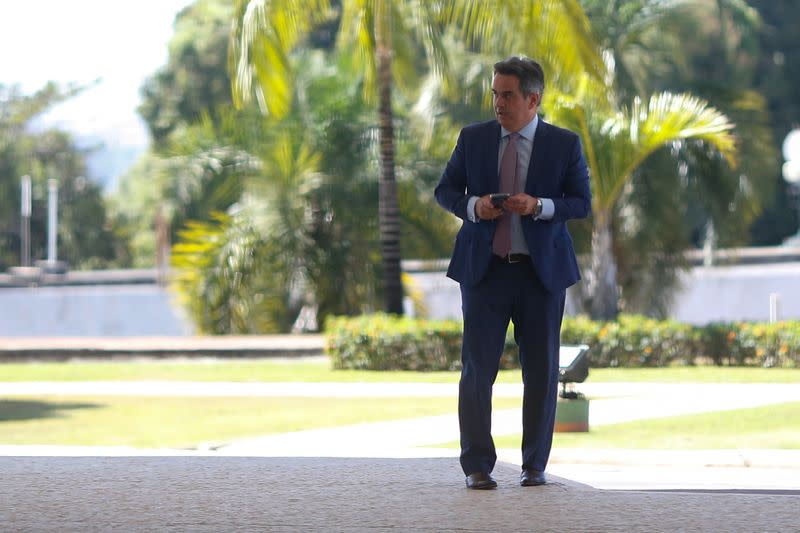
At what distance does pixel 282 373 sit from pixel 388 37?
4.98 meters

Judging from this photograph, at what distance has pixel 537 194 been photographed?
746cm

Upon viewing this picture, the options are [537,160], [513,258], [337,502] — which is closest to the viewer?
[337,502]

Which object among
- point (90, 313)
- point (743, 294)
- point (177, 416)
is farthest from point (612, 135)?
point (90, 313)

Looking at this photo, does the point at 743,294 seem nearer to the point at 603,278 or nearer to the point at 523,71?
the point at 603,278

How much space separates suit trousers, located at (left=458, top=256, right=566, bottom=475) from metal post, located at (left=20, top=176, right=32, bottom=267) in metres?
58.3

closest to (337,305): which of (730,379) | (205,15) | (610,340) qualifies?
(610,340)

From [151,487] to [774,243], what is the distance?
46.6 m

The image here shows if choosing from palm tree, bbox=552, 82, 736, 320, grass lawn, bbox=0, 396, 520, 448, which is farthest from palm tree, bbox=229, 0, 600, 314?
grass lawn, bbox=0, 396, 520, 448

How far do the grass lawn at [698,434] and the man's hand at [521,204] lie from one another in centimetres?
301

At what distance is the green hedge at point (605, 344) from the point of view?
1855 centimetres

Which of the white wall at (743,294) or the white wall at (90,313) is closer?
the white wall at (743,294)

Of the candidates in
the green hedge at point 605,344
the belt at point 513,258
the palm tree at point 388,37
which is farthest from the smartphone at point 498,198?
the palm tree at point 388,37

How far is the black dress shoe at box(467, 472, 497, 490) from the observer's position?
7391mm

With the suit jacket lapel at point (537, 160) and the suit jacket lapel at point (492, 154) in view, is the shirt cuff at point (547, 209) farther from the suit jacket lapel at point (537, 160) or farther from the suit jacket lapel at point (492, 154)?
the suit jacket lapel at point (492, 154)
